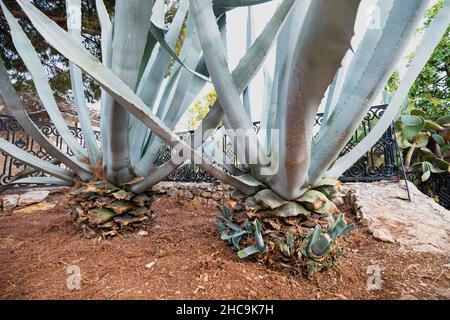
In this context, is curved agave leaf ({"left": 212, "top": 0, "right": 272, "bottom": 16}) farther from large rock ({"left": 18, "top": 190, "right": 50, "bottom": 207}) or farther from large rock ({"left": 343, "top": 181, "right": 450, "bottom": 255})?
large rock ({"left": 18, "top": 190, "right": 50, "bottom": 207})

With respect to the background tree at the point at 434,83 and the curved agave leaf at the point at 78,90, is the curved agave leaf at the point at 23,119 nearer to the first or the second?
the curved agave leaf at the point at 78,90

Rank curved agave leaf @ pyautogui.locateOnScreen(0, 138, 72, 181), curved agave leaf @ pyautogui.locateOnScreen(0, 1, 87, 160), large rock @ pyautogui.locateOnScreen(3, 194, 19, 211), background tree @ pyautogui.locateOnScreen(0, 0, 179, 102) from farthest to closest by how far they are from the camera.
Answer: background tree @ pyautogui.locateOnScreen(0, 0, 179, 102) → large rock @ pyautogui.locateOnScreen(3, 194, 19, 211) → curved agave leaf @ pyautogui.locateOnScreen(0, 1, 87, 160) → curved agave leaf @ pyautogui.locateOnScreen(0, 138, 72, 181)

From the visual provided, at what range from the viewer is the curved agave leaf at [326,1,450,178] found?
0.70 metres

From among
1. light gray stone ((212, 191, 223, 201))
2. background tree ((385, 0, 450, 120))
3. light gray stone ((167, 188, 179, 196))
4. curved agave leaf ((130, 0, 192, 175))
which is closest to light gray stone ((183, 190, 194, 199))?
light gray stone ((167, 188, 179, 196))

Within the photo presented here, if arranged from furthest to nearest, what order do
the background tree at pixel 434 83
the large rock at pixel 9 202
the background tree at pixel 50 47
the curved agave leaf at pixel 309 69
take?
the background tree at pixel 434 83
the background tree at pixel 50 47
the large rock at pixel 9 202
the curved agave leaf at pixel 309 69

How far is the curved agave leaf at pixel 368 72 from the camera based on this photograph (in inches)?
A: 20.0

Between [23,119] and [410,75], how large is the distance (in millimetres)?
1546

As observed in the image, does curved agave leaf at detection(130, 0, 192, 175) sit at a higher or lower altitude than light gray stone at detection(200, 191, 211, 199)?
higher

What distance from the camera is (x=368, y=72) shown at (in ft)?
1.93

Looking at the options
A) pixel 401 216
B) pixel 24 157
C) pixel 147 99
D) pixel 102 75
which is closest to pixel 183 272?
pixel 102 75

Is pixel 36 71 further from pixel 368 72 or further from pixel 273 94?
pixel 368 72

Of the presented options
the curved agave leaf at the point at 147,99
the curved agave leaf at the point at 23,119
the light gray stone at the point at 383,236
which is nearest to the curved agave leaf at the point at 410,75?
the light gray stone at the point at 383,236

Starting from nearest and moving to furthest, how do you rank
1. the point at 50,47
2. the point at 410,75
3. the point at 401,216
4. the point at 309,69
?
the point at 309,69
the point at 410,75
the point at 401,216
the point at 50,47
